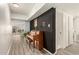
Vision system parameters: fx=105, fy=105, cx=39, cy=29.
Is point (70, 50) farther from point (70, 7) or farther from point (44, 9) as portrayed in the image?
point (44, 9)

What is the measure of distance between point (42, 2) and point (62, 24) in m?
0.57

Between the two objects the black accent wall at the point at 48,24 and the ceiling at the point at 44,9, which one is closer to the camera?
the ceiling at the point at 44,9

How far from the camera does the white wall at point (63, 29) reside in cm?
199

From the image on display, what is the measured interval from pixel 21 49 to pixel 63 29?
3.00ft

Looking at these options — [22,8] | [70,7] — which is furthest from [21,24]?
[70,7]

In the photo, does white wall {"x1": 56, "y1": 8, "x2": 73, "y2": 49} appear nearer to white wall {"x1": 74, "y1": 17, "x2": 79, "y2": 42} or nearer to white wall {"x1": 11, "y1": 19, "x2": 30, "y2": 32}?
white wall {"x1": 74, "y1": 17, "x2": 79, "y2": 42}

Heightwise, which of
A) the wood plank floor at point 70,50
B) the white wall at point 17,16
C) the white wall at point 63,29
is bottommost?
the wood plank floor at point 70,50

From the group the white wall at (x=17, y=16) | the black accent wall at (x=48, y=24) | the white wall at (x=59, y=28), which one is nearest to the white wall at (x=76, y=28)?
the white wall at (x=59, y=28)

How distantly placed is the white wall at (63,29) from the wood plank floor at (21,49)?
40 centimetres

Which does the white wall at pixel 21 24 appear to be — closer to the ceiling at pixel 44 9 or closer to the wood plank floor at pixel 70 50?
the ceiling at pixel 44 9

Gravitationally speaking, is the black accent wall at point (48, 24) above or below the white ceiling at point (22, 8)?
below
